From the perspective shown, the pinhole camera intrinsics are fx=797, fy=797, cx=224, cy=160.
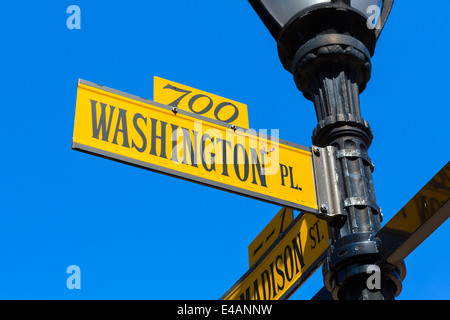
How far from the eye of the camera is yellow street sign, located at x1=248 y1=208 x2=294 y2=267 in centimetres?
497

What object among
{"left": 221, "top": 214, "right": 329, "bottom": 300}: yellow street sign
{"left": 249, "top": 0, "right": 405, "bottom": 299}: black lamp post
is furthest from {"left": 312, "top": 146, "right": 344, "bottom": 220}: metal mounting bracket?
{"left": 221, "top": 214, "right": 329, "bottom": 300}: yellow street sign

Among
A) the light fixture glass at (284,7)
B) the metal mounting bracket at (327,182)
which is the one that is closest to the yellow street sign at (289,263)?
the metal mounting bracket at (327,182)

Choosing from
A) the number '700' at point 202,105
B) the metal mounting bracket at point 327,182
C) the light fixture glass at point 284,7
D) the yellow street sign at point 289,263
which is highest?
the light fixture glass at point 284,7

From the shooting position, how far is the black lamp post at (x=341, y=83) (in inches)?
161

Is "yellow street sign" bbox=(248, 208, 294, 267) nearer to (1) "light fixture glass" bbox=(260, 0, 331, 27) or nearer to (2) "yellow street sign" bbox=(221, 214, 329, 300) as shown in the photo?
(2) "yellow street sign" bbox=(221, 214, 329, 300)

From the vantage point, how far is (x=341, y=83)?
469 cm

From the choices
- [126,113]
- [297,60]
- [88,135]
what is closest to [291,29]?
[297,60]

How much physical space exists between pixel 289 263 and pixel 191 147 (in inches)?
39.2

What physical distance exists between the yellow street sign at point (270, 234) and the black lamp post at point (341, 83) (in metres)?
0.58

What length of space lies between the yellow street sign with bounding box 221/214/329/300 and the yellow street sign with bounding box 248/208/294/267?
64 millimetres

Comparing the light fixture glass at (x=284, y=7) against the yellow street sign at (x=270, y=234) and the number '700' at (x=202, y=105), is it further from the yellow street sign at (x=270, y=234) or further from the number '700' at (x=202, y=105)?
the yellow street sign at (x=270, y=234)

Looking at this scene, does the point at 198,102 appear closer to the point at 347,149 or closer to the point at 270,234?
the point at 347,149
